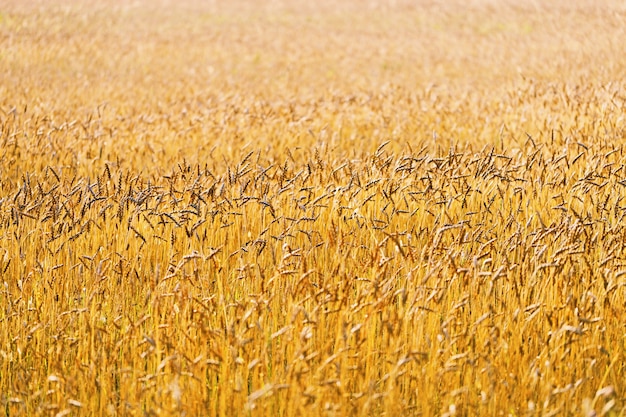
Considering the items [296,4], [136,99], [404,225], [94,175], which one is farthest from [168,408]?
[296,4]

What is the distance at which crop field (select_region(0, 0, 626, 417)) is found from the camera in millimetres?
2467

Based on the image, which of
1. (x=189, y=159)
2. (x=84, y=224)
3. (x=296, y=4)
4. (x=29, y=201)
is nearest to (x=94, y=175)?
(x=189, y=159)

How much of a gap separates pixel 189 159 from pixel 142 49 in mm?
9685

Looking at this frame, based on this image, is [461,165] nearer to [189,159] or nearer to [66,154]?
[189,159]

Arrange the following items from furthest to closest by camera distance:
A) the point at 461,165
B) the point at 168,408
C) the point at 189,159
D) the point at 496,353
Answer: the point at 189,159 < the point at 461,165 < the point at 496,353 < the point at 168,408

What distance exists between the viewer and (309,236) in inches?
127

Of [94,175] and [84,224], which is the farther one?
[94,175]

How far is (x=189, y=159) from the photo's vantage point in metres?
6.37

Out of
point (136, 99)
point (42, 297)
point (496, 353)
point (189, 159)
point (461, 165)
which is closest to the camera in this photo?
point (496, 353)

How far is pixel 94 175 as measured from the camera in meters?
5.82

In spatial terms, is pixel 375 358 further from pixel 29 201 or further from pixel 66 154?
pixel 66 154

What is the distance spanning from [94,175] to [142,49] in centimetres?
1010

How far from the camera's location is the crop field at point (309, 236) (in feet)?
8.09

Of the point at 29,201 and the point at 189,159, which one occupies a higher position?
the point at 29,201
